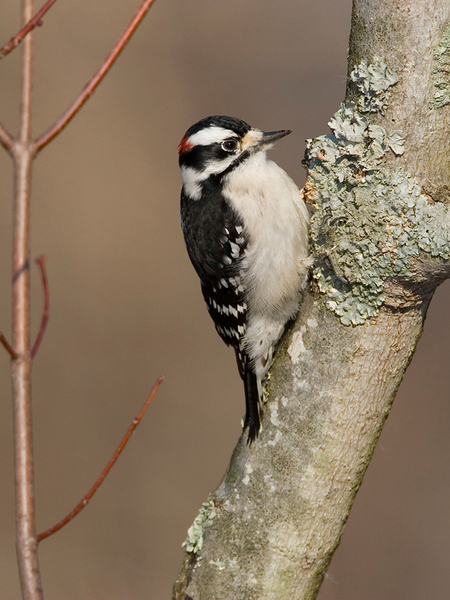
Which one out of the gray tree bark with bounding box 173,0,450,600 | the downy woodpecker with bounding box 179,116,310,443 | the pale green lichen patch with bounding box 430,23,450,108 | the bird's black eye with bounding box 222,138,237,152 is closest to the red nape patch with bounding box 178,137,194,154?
the downy woodpecker with bounding box 179,116,310,443

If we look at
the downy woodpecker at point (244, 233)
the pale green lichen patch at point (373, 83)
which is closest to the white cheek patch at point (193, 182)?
the downy woodpecker at point (244, 233)

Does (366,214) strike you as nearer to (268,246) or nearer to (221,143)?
(268,246)

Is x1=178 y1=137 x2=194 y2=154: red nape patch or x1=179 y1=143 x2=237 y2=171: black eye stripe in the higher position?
x1=178 y1=137 x2=194 y2=154: red nape patch

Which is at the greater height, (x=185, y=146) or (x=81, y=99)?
(x=185, y=146)

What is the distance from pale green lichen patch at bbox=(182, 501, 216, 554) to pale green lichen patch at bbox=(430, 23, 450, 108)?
1.64m

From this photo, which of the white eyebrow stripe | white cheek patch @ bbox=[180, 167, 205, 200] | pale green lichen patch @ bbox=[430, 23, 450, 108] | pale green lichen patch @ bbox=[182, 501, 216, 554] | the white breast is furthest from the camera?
white cheek patch @ bbox=[180, 167, 205, 200]

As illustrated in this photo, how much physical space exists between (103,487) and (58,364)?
41.4 inches

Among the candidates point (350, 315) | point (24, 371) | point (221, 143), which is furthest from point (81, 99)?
point (221, 143)

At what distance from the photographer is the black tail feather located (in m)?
2.47

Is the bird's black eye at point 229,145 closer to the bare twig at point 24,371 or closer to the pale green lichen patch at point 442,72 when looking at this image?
the pale green lichen patch at point 442,72

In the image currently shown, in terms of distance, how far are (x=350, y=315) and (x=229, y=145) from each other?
1.39 m

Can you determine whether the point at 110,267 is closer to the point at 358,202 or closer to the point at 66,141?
the point at 66,141

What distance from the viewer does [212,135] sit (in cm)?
325

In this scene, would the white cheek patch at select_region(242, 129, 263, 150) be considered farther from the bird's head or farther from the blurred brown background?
the blurred brown background
